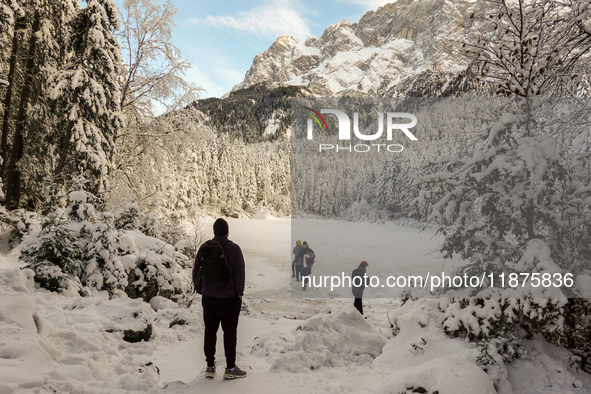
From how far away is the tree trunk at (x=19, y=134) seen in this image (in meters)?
10.4

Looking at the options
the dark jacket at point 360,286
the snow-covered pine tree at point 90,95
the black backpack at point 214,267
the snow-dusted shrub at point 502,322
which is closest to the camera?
the snow-dusted shrub at point 502,322

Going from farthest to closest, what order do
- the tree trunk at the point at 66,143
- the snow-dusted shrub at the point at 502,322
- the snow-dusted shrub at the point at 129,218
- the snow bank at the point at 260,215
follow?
the snow bank at the point at 260,215
the tree trunk at the point at 66,143
the snow-dusted shrub at the point at 129,218
the snow-dusted shrub at the point at 502,322

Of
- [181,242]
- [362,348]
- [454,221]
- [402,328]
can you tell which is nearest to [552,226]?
[454,221]

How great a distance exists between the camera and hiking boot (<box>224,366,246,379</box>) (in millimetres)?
3959

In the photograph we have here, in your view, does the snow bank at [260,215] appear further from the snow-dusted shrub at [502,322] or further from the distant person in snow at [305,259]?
the snow-dusted shrub at [502,322]

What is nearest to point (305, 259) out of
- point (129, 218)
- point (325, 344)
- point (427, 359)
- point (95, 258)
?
point (129, 218)

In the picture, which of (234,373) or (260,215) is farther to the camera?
(260,215)

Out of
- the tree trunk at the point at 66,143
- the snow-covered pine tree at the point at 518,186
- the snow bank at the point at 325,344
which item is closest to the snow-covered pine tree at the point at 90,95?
the tree trunk at the point at 66,143

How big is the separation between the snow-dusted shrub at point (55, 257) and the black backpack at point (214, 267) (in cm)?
369

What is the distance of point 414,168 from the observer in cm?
572

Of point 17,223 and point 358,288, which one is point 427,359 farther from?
point 17,223

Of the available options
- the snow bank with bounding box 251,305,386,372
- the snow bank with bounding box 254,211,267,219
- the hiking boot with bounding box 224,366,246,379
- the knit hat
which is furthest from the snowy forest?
the snow bank with bounding box 254,211,267,219

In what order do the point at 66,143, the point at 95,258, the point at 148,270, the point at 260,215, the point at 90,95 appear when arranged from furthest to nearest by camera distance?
1. the point at 260,215
2. the point at 66,143
3. the point at 90,95
4. the point at 148,270
5. the point at 95,258

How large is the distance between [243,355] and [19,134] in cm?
1098
